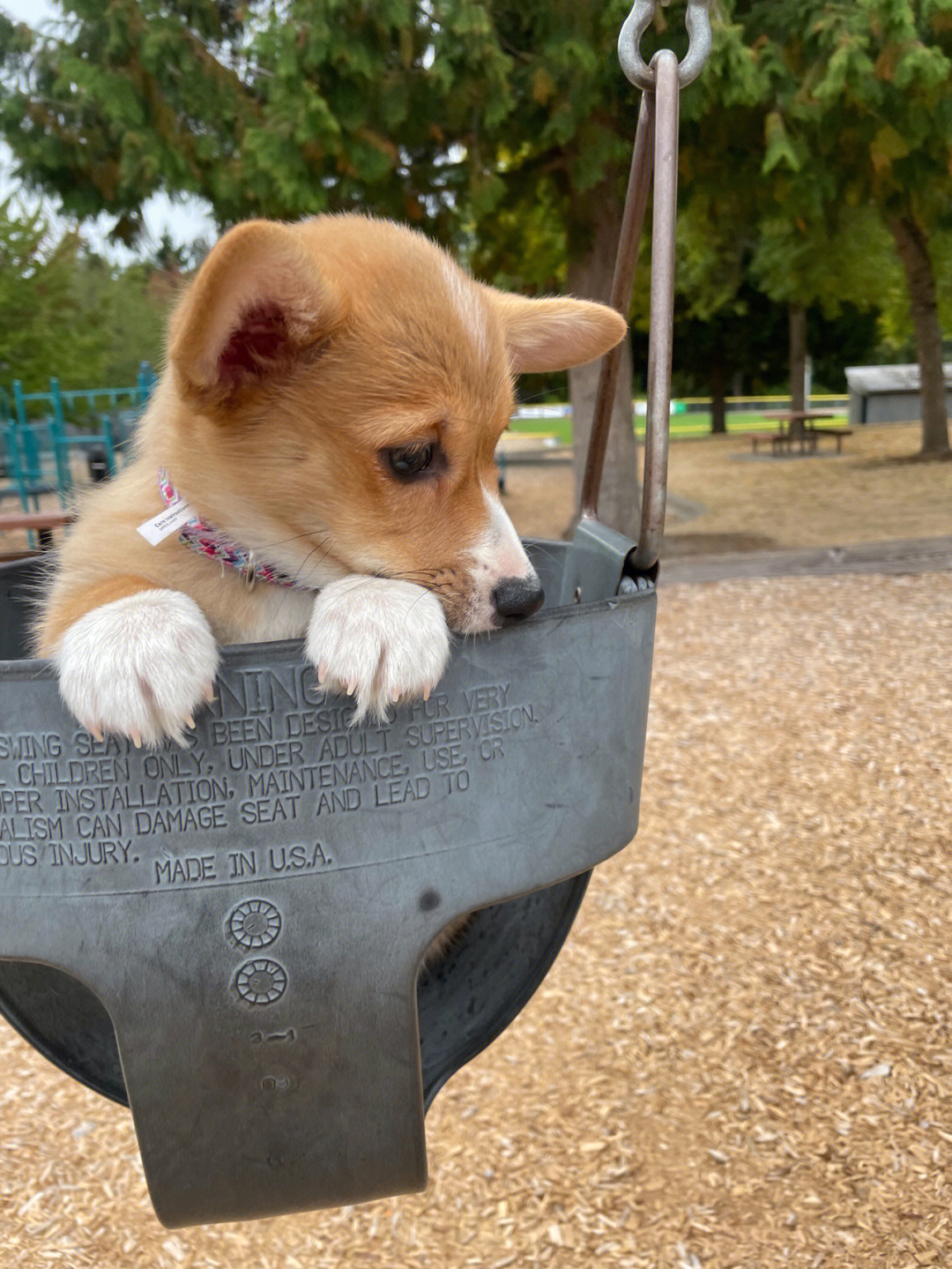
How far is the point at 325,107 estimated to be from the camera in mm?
5984

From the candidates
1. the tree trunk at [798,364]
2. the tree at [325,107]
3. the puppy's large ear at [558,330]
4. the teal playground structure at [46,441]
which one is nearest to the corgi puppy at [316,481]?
the puppy's large ear at [558,330]

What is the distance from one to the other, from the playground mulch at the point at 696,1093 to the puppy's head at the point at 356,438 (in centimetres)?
169

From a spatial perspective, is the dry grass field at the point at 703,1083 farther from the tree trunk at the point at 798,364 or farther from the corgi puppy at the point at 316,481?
the tree trunk at the point at 798,364

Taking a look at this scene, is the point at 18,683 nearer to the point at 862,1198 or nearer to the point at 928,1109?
the point at 862,1198

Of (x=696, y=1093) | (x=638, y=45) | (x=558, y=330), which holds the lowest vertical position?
(x=696, y=1093)

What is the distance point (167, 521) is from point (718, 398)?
981 inches

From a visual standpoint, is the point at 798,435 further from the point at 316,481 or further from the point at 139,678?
the point at 139,678

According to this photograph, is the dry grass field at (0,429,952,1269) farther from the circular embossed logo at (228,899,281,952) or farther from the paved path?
the paved path

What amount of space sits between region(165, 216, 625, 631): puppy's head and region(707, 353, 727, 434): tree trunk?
23715 millimetres

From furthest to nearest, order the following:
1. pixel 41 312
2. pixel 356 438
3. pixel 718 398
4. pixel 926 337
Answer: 1. pixel 718 398
2. pixel 41 312
3. pixel 926 337
4. pixel 356 438

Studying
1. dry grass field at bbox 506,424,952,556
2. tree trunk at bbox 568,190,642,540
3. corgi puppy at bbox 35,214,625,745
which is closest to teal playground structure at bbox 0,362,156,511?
tree trunk at bbox 568,190,642,540

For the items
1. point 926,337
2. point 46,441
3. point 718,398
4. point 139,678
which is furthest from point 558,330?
point 718,398

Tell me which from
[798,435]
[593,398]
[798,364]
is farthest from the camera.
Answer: [798,364]

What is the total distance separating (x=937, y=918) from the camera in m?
3.62
